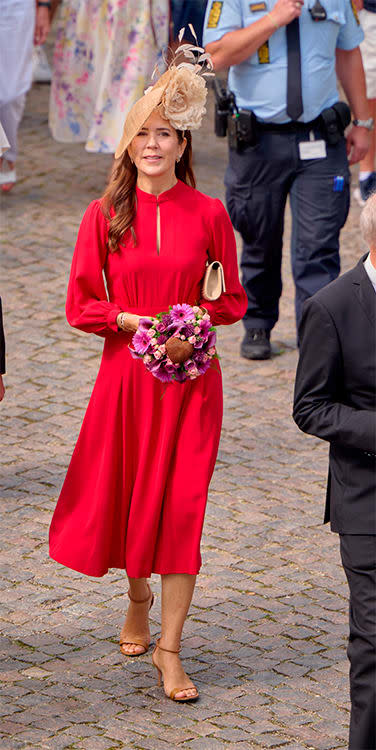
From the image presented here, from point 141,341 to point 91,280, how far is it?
33 centimetres

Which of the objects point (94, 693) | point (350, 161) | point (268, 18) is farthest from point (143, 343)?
point (350, 161)

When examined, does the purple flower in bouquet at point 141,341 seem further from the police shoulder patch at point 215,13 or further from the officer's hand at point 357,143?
the officer's hand at point 357,143

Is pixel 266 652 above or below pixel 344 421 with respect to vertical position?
below

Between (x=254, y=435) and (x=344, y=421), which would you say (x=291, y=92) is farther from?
(x=344, y=421)

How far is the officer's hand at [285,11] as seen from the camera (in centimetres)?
709

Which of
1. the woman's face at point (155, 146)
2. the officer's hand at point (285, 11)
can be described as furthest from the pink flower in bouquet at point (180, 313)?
the officer's hand at point (285, 11)

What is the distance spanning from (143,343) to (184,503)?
579 mm

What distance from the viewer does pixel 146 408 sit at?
15.5 feet

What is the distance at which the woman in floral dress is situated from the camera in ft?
33.7

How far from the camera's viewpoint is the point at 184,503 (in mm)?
4707

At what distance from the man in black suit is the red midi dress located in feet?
2.69

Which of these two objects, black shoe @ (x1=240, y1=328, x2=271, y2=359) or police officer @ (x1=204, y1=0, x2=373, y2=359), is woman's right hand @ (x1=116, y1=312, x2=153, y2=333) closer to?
police officer @ (x1=204, y1=0, x2=373, y2=359)

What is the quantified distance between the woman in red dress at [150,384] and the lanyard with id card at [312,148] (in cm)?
276

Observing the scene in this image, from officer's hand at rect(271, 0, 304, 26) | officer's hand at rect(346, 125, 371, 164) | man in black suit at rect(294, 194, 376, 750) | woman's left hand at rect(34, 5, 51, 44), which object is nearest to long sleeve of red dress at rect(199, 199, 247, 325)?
man in black suit at rect(294, 194, 376, 750)
